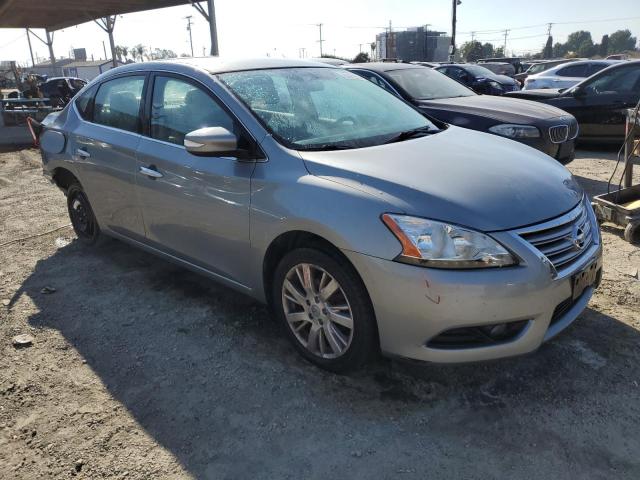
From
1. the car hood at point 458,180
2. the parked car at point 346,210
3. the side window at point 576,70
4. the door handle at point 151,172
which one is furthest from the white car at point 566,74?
the door handle at point 151,172

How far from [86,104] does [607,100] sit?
25.4 feet

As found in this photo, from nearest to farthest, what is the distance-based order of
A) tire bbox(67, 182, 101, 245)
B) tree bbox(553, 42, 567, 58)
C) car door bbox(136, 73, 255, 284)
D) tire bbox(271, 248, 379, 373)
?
1. tire bbox(271, 248, 379, 373)
2. car door bbox(136, 73, 255, 284)
3. tire bbox(67, 182, 101, 245)
4. tree bbox(553, 42, 567, 58)

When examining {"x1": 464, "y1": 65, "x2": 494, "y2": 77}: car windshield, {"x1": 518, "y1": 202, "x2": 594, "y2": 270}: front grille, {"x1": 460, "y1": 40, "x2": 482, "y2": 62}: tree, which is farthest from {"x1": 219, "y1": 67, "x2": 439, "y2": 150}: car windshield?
{"x1": 460, "y1": 40, "x2": 482, "y2": 62}: tree

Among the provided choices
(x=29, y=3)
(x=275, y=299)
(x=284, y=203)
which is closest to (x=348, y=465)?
(x=275, y=299)

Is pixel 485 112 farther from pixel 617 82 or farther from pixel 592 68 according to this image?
pixel 592 68

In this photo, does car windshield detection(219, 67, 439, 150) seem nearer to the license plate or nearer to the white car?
the license plate

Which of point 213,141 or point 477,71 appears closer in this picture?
point 213,141

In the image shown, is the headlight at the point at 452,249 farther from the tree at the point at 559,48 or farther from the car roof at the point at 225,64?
the tree at the point at 559,48

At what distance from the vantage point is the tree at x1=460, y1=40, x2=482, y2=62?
7609 centimetres

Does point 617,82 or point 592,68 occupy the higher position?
point 592,68

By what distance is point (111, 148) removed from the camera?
157 inches

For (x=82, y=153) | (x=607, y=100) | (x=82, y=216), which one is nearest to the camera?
(x=82, y=153)

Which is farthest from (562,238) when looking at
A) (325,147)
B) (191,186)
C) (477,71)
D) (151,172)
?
(477,71)

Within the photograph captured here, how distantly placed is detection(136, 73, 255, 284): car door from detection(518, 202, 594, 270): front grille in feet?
5.06
